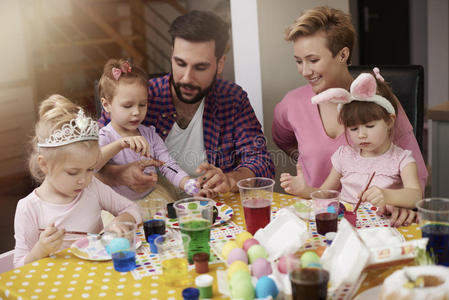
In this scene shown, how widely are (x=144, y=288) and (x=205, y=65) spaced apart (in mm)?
1314

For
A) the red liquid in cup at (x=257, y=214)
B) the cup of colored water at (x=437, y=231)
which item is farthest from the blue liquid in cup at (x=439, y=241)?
the red liquid in cup at (x=257, y=214)

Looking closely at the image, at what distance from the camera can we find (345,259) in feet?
3.91

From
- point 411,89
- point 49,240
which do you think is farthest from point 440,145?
point 49,240

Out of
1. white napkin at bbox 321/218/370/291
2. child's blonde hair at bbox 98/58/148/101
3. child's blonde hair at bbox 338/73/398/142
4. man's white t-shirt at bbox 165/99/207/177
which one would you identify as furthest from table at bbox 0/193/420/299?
man's white t-shirt at bbox 165/99/207/177

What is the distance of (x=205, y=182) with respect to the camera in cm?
200

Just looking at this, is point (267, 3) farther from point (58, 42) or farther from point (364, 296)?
point (364, 296)

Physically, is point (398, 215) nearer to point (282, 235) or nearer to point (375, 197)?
point (375, 197)

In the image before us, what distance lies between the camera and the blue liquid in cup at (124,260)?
4.58ft

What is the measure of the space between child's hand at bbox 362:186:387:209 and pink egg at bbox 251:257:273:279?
1.77 ft

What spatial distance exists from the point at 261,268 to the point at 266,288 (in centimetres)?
11

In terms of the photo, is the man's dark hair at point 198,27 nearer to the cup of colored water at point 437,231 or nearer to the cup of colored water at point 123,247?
the cup of colored water at point 123,247

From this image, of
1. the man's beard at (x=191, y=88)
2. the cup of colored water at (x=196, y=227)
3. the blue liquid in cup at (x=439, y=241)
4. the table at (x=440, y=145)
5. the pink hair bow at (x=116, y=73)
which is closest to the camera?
the blue liquid in cup at (x=439, y=241)

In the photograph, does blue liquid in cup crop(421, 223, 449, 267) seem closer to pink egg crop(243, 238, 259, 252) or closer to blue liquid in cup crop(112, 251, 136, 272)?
pink egg crop(243, 238, 259, 252)

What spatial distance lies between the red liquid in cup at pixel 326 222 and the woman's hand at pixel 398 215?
19 cm
